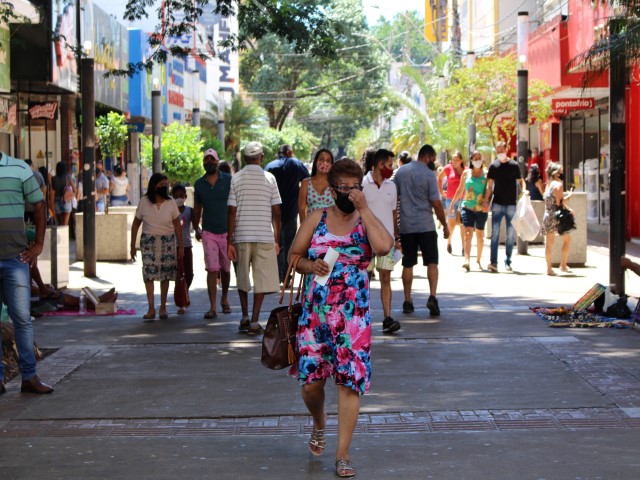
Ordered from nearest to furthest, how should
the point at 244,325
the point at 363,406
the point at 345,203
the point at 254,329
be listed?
the point at 345,203 → the point at 363,406 → the point at 254,329 → the point at 244,325

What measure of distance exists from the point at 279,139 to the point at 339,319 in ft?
193

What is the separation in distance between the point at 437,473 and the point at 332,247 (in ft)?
4.30

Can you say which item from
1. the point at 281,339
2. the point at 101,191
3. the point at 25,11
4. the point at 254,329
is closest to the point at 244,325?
the point at 254,329

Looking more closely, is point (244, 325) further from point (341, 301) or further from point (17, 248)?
point (341, 301)

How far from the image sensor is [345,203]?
614 centimetres

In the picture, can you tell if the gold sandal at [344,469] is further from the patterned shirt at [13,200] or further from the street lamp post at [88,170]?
the street lamp post at [88,170]

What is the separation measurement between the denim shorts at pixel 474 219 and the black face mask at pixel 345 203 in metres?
11.5

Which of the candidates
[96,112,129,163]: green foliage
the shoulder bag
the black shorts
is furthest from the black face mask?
[96,112,129,163]: green foliage

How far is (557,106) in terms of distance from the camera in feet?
88.6

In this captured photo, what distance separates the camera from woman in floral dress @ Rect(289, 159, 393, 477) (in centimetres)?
604

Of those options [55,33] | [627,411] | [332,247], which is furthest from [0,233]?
[55,33]

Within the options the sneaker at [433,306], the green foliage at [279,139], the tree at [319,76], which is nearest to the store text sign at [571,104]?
the sneaker at [433,306]

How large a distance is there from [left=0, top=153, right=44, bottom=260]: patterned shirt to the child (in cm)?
451

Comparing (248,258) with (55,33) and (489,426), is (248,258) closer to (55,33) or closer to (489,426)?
(489,426)
